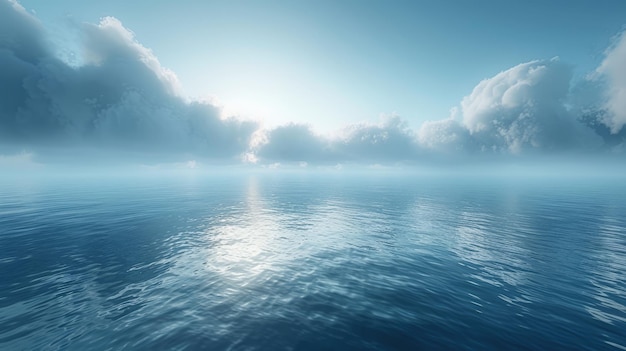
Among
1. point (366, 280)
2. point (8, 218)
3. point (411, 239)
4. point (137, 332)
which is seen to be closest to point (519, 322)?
point (366, 280)

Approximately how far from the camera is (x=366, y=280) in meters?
22.8

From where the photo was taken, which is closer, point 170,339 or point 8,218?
point 170,339

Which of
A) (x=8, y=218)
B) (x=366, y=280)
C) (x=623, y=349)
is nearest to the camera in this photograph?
(x=623, y=349)

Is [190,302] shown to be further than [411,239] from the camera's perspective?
No

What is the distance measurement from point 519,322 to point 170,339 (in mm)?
24079

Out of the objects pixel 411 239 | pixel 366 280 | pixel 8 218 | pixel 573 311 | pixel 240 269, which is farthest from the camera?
pixel 8 218

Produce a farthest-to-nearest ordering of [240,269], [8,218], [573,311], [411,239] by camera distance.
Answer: [8,218], [411,239], [240,269], [573,311]

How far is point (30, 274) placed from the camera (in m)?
23.2

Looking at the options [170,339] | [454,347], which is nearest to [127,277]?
Answer: [170,339]

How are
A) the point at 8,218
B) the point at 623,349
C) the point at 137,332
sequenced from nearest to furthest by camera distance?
the point at 623,349, the point at 137,332, the point at 8,218

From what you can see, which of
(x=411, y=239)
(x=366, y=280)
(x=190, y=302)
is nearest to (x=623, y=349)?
(x=366, y=280)

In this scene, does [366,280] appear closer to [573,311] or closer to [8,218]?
[573,311]

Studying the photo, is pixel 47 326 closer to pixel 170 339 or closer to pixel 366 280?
pixel 170 339

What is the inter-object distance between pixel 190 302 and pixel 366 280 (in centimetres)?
1603
